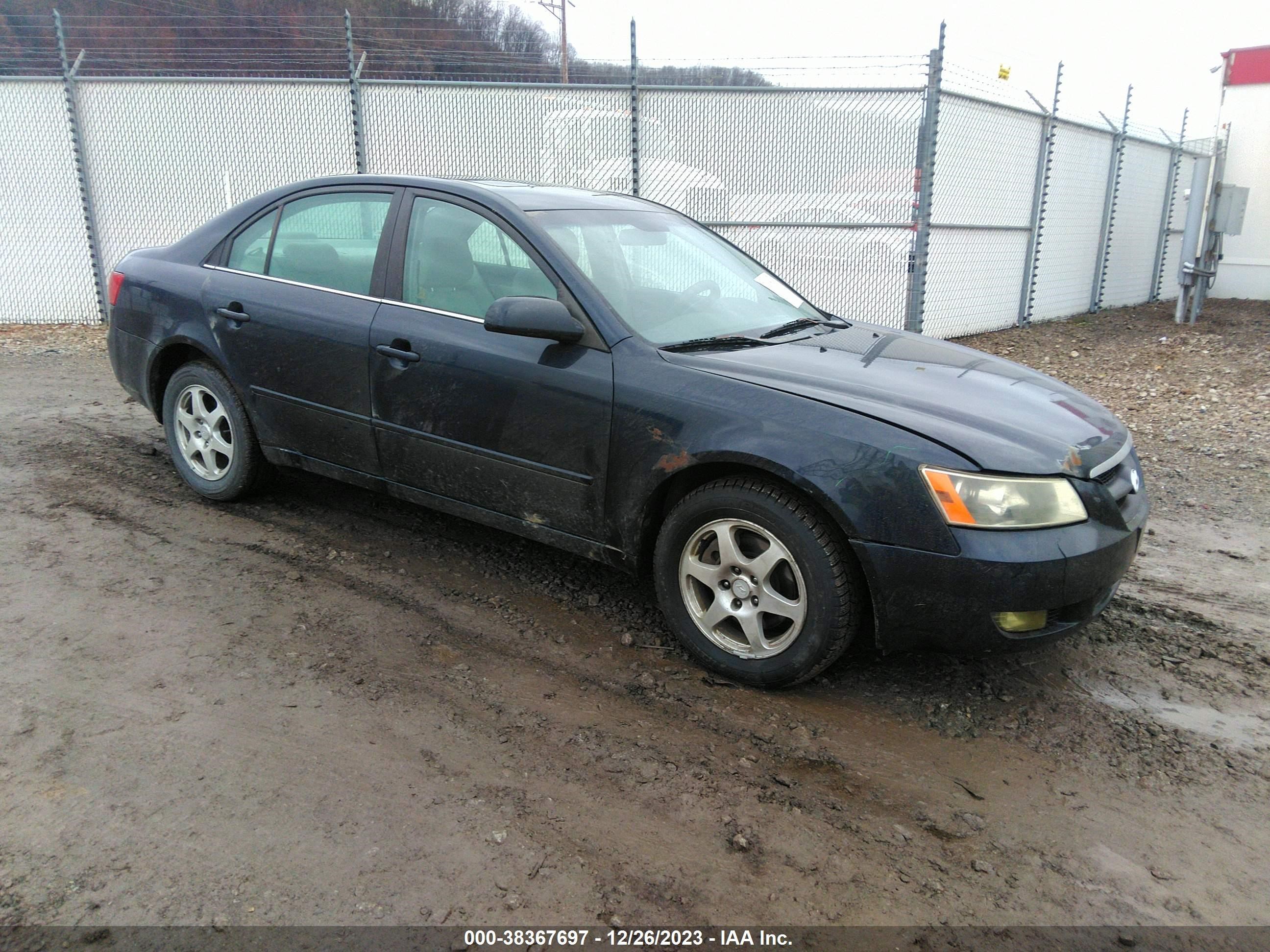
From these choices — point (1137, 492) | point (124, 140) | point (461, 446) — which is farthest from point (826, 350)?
point (124, 140)

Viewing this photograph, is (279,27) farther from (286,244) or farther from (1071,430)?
(1071,430)

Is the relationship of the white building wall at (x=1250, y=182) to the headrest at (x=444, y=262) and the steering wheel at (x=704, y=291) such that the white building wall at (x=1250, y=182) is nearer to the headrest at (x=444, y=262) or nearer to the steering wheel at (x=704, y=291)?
the steering wheel at (x=704, y=291)

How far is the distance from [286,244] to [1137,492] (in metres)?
3.81

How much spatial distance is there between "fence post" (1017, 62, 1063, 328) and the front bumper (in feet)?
31.7

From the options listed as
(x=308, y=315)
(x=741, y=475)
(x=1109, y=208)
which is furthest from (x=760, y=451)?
Answer: (x=1109, y=208)

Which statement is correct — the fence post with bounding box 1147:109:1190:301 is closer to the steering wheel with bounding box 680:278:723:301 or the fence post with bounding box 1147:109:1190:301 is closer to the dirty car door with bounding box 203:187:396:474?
the steering wheel with bounding box 680:278:723:301

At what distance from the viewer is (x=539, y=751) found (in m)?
2.89

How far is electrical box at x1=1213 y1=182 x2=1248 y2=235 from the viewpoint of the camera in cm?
1288

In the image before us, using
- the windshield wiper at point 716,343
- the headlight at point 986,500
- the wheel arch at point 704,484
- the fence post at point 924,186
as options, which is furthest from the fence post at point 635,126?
the headlight at point 986,500

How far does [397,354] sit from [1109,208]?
13.0 m

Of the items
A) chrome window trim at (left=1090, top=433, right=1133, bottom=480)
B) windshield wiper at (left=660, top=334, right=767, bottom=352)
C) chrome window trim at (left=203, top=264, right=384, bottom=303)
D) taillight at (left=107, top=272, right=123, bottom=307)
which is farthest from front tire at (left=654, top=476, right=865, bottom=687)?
taillight at (left=107, top=272, right=123, bottom=307)

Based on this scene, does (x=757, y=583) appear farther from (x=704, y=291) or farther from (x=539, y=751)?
(x=704, y=291)

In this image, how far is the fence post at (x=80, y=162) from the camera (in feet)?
32.5

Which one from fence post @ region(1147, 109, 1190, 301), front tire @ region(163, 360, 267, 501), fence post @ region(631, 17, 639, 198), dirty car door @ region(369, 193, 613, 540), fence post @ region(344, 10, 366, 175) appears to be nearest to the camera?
dirty car door @ region(369, 193, 613, 540)
